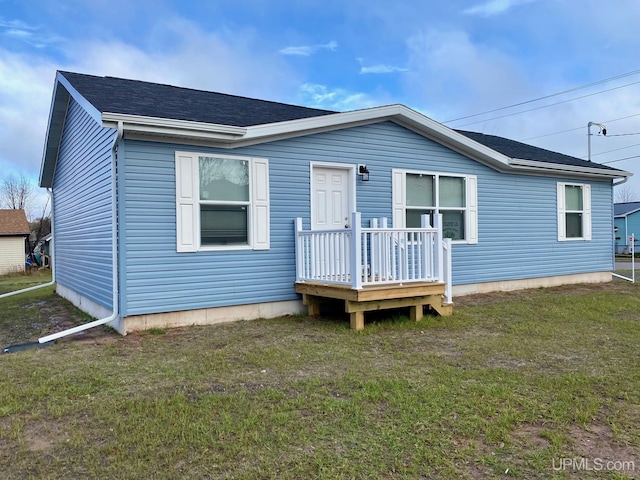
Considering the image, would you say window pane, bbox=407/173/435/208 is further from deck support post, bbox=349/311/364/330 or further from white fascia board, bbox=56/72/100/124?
Answer: white fascia board, bbox=56/72/100/124

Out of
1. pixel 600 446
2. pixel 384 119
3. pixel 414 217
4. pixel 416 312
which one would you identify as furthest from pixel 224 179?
pixel 600 446

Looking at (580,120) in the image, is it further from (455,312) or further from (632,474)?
(632,474)

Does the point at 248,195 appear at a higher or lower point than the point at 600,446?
higher

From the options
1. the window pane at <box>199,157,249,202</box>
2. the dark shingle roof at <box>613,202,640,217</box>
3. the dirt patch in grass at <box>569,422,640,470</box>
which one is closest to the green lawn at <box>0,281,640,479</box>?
the dirt patch in grass at <box>569,422,640,470</box>

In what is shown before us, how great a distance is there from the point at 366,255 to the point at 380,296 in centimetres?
65

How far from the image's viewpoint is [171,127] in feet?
18.7

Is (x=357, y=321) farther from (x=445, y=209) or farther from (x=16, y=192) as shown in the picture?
(x=16, y=192)

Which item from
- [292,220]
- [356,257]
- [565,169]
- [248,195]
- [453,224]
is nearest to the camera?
[356,257]

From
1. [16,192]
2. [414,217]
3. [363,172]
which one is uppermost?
[16,192]

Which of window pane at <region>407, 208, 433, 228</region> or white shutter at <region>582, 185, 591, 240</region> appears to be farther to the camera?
white shutter at <region>582, 185, 591, 240</region>

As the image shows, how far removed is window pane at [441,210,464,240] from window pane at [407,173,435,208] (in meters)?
0.46

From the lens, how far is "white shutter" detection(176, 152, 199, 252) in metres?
6.04

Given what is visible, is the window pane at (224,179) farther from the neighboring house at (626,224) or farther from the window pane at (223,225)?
the neighboring house at (626,224)

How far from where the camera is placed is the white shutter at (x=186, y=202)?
19.8ft
